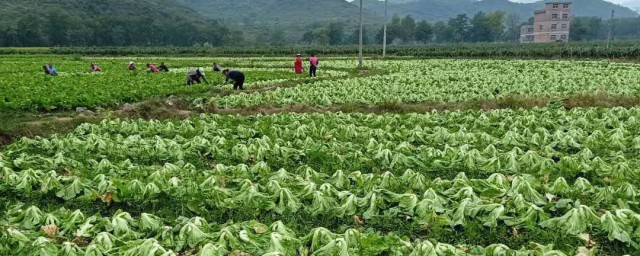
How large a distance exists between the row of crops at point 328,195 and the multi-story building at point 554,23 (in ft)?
520

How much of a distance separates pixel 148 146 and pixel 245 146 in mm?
1961

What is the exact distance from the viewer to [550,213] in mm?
6086

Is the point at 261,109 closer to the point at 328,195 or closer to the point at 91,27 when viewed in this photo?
the point at 328,195

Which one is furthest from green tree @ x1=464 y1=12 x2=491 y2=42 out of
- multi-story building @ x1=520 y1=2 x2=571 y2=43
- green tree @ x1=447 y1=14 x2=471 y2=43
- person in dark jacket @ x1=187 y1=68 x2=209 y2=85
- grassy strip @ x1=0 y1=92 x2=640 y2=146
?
grassy strip @ x1=0 y1=92 x2=640 y2=146

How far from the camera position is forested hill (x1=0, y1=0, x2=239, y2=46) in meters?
114

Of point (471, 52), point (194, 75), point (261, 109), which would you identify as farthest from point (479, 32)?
point (261, 109)

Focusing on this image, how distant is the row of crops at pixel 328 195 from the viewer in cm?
517

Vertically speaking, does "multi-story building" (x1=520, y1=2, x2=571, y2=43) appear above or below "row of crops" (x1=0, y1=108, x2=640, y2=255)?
above

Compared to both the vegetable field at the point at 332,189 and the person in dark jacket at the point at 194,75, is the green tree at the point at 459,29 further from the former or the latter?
the vegetable field at the point at 332,189

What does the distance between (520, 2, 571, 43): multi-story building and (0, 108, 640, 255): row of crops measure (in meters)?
158

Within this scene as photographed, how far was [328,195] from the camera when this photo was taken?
262 inches

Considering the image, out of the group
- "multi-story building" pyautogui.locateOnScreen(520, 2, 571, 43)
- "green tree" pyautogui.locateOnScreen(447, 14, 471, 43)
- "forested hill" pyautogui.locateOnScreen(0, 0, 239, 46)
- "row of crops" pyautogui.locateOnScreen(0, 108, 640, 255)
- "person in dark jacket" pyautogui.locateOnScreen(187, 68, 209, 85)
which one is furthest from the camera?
Result: "green tree" pyautogui.locateOnScreen(447, 14, 471, 43)

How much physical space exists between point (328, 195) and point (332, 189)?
140mm

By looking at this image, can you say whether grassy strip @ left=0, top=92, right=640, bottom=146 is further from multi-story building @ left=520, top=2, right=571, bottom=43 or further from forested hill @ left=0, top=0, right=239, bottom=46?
multi-story building @ left=520, top=2, right=571, bottom=43
